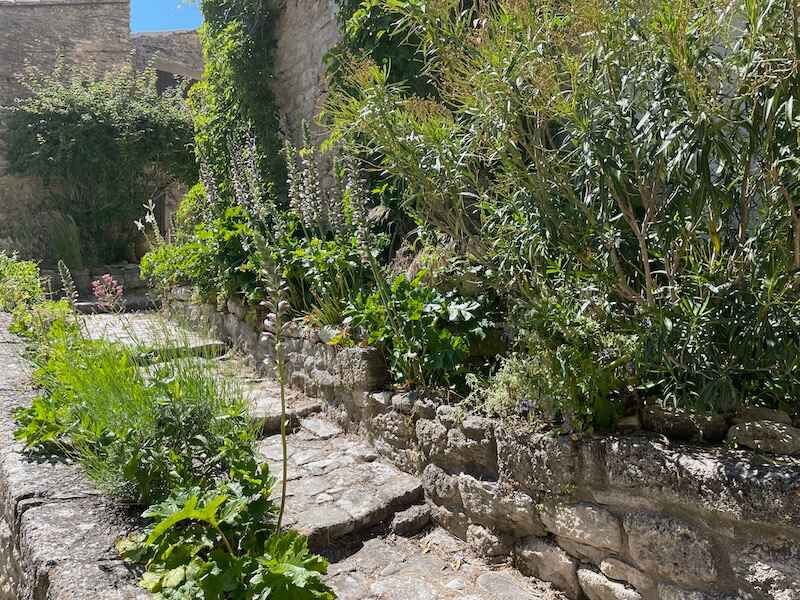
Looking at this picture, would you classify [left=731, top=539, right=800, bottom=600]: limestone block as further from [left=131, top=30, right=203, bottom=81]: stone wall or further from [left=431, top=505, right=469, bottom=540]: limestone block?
[left=131, top=30, right=203, bottom=81]: stone wall

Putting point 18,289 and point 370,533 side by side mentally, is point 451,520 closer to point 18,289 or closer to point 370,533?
point 370,533

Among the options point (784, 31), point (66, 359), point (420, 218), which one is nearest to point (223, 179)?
point (66, 359)

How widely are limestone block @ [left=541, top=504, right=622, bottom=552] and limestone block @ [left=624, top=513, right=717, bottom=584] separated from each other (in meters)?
0.06

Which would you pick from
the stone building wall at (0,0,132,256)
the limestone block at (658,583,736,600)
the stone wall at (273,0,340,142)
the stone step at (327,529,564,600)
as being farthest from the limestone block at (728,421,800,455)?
the stone building wall at (0,0,132,256)

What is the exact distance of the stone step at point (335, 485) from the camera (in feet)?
9.16

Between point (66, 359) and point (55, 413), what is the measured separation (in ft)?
1.99

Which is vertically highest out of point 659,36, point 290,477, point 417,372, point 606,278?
point 659,36

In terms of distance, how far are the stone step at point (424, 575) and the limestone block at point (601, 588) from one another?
0.14m

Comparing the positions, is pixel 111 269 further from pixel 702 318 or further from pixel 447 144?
pixel 702 318

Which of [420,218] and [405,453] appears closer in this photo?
[420,218]

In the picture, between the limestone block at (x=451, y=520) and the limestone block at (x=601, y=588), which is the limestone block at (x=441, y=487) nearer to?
the limestone block at (x=451, y=520)

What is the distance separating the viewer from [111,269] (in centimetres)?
1113

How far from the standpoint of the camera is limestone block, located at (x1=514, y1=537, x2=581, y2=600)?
241 centimetres

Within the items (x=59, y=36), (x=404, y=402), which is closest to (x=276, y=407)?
(x=404, y=402)
